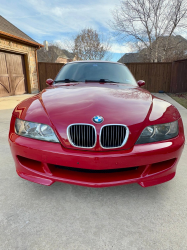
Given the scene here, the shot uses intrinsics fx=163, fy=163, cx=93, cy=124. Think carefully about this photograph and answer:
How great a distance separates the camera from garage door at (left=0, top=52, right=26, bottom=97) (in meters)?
8.37

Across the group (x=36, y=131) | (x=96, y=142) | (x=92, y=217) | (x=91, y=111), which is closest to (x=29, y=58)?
(x=36, y=131)

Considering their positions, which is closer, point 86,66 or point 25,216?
point 25,216

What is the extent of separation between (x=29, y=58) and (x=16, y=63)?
3.34 ft

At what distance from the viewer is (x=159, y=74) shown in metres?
10.9

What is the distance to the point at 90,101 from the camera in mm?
1674

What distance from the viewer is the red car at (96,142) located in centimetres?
136

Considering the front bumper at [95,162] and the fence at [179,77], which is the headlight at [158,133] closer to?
the front bumper at [95,162]

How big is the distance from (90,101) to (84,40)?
2525cm

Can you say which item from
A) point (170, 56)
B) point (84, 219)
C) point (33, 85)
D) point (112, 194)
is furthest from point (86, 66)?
point (170, 56)

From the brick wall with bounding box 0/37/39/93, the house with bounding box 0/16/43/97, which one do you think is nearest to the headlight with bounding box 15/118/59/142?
the house with bounding box 0/16/43/97

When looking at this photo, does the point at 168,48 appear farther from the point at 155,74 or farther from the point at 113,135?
the point at 113,135

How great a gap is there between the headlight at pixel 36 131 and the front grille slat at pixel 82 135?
146 millimetres

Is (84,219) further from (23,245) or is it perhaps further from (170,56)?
(170,56)

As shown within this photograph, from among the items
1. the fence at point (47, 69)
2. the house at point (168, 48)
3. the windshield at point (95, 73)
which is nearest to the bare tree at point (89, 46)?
the house at point (168, 48)
